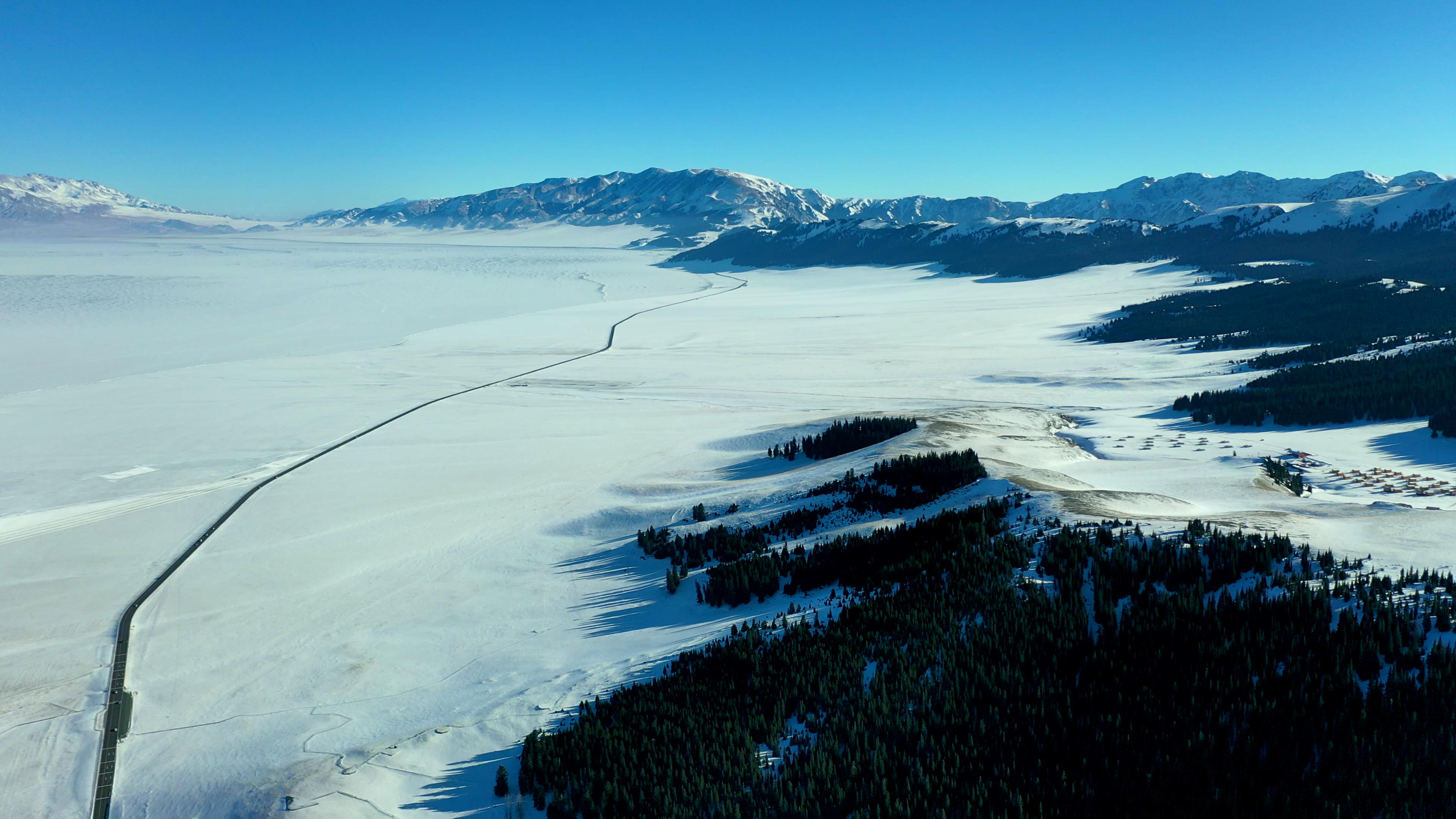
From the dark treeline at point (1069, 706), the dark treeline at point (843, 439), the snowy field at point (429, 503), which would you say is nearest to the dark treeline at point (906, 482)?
the snowy field at point (429, 503)

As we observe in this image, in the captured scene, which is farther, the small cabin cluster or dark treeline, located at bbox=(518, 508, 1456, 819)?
the small cabin cluster

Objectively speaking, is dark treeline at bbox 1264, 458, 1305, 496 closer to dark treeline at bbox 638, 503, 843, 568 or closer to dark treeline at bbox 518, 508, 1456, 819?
dark treeline at bbox 518, 508, 1456, 819

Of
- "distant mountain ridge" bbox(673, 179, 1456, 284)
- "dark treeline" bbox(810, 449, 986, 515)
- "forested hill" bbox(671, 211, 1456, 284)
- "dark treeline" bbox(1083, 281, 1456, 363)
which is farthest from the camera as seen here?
"distant mountain ridge" bbox(673, 179, 1456, 284)

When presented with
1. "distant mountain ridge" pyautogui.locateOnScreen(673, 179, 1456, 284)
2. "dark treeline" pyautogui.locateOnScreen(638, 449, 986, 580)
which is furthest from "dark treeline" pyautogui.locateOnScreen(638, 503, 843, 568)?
"distant mountain ridge" pyautogui.locateOnScreen(673, 179, 1456, 284)

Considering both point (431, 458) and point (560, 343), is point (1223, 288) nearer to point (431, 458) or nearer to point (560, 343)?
point (560, 343)

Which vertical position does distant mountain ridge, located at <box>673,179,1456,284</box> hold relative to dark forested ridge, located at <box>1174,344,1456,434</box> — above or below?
above

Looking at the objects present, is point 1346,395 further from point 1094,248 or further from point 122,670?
point 1094,248

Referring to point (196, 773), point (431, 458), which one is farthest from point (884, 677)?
point (431, 458)

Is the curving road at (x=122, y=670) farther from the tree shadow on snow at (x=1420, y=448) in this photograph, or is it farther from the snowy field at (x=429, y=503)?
the tree shadow on snow at (x=1420, y=448)
